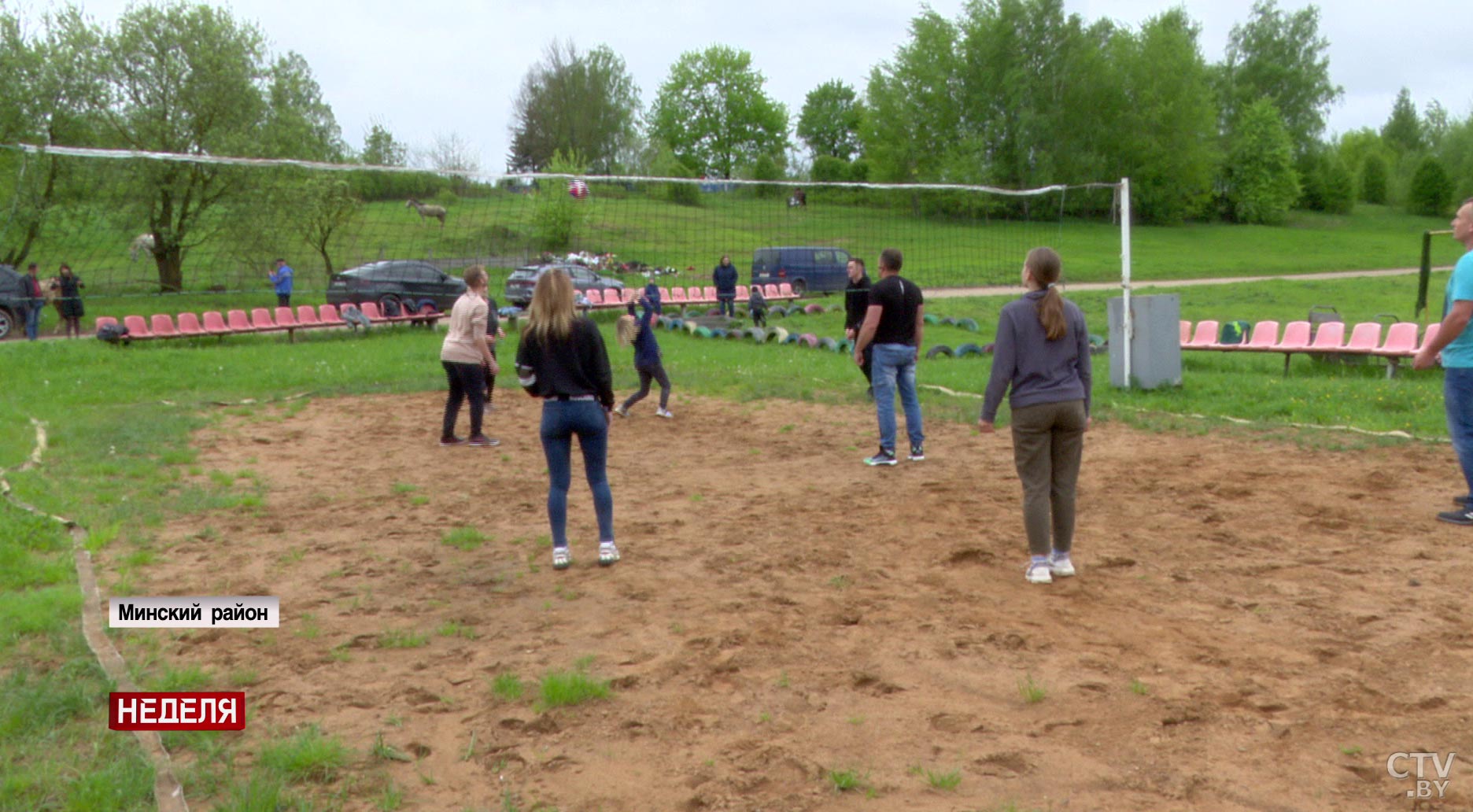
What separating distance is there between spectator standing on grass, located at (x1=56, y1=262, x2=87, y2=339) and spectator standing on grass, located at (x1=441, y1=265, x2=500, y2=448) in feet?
42.0

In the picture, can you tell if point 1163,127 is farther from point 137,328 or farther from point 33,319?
point 33,319

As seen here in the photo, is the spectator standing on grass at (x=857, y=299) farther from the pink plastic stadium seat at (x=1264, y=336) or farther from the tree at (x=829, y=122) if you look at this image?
the tree at (x=829, y=122)

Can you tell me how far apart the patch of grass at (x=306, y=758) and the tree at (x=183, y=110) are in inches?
923

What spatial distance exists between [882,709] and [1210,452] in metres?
5.61

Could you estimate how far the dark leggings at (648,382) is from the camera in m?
10.8

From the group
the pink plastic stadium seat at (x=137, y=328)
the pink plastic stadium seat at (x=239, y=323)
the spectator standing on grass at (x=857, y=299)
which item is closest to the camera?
the spectator standing on grass at (x=857, y=299)

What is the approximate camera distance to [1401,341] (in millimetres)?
12859

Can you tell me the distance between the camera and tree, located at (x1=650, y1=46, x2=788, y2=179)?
261ft

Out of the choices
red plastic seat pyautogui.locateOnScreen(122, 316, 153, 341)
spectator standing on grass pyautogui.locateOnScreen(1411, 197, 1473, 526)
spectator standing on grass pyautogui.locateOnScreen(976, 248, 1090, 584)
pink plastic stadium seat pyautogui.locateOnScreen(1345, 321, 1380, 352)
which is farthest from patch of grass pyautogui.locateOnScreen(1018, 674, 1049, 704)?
red plastic seat pyautogui.locateOnScreen(122, 316, 153, 341)

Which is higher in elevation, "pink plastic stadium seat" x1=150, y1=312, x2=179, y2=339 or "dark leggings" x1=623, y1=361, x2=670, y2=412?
"pink plastic stadium seat" x1=150, y1=312, x2=179, y2=339

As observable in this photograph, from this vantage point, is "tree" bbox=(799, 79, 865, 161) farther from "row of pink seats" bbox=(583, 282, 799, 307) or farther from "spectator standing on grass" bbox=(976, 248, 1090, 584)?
"spectator standing on grass" bbox=(976, 248, 1090, 584)

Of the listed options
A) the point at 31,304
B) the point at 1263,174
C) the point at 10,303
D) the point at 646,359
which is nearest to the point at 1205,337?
the point at 646,359

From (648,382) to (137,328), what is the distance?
469 inches

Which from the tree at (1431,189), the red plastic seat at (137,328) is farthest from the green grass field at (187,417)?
the tree at (1431,189)
